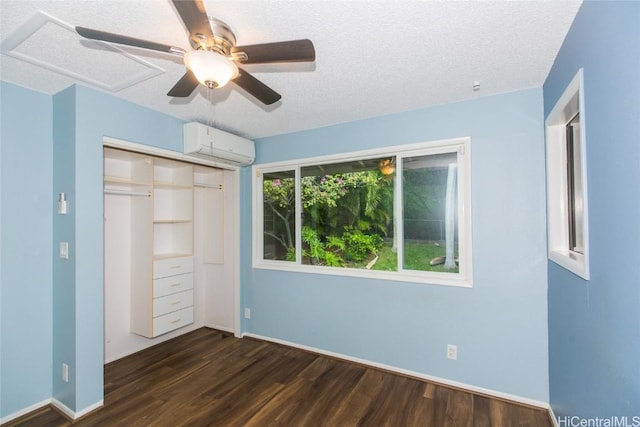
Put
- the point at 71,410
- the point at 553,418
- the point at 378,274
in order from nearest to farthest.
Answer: the point at 553,418 < the point at 71,410 < the point at 378,274

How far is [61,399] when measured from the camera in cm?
219

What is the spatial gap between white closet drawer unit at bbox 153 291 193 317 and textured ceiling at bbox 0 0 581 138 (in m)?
2.01

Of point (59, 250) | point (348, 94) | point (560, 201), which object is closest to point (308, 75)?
point (348, 94)

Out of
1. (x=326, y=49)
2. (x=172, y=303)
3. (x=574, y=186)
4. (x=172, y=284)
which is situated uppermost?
(x=326, y=49)

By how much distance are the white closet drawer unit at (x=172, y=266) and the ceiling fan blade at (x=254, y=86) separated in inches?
90.4

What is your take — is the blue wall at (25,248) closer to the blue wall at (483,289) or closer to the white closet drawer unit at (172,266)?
the white closet drawer unit at (172,266)

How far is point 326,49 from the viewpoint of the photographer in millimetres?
1680

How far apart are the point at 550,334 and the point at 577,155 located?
1285 millimetres

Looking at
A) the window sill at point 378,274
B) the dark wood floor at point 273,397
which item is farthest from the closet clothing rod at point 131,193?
the dark wood floor at point 273,397

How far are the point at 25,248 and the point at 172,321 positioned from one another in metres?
1.52

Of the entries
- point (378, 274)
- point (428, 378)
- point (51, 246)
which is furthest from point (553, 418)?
point (51, 246)

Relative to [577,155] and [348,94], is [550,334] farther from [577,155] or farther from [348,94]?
[348,94]

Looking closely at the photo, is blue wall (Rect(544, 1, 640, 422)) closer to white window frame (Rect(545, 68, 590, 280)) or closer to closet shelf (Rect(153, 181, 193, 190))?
white window frame (Rect(545, 68, 590, 280))

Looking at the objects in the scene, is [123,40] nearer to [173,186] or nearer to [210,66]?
[210,66]
